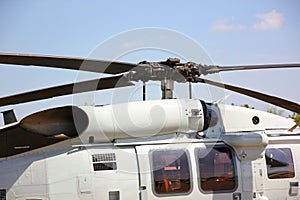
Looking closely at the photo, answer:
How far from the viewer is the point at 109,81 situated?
748cm

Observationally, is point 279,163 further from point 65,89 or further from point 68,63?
point 68,63

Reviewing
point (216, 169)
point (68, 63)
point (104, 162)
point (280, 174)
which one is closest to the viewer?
point (68, 63)

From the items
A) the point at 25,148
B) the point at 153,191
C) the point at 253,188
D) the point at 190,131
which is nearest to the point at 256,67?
the point at 190,131

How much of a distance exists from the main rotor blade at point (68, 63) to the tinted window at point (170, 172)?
4.46 feet

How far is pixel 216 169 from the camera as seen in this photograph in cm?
741

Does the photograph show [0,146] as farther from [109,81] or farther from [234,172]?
[234,172]

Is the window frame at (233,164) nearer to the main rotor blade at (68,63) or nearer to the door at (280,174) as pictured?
the door at (280,174)

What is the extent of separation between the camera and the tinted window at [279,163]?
7749 mm

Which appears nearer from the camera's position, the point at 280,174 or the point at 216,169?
the point at 216,169

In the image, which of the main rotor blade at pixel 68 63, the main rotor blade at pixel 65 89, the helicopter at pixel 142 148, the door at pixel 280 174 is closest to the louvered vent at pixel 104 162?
the helicopter at pixel 142 148

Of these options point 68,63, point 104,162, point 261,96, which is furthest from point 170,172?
point 68,63

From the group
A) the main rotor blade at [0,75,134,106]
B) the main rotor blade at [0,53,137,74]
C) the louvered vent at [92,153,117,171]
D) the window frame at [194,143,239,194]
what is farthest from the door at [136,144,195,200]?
the main rotor blade at [0,53,137,74]

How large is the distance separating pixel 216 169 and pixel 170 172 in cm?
73

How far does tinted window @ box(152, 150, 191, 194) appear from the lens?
7.10 metres
